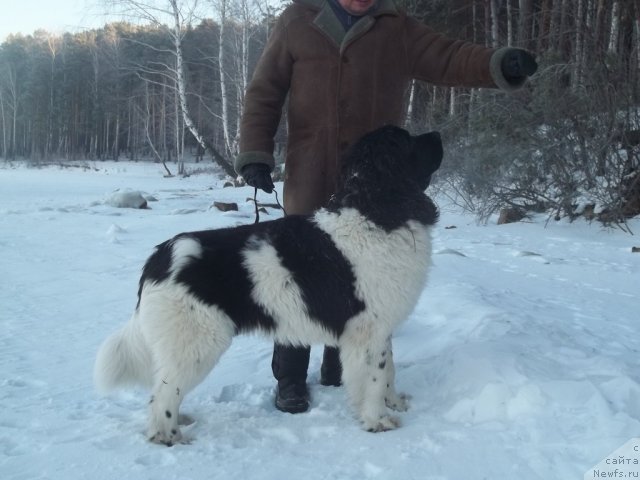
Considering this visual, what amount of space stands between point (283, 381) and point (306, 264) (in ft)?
2.90

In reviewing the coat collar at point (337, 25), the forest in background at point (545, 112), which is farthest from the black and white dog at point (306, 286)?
the forest in background at point (545, 112)

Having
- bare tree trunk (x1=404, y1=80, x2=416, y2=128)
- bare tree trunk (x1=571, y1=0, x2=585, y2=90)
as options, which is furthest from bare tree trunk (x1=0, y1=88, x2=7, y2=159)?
bare tree trunk (x1=571, y1=0, x2=585, y2=90)

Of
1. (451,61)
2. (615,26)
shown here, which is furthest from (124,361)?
(615,26)

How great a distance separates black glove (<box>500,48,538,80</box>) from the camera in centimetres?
300

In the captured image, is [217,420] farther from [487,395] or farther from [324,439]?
[487,395]

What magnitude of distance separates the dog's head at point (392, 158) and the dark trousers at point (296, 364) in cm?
115

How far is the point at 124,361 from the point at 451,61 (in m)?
2.60

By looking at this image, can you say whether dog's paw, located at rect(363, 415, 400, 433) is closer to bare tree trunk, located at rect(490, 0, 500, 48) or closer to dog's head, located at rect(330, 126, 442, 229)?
dog's head, located at rect(330, 126, 442, 229)

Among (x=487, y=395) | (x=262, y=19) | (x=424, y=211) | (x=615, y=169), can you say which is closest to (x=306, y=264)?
(x=424, y=211)

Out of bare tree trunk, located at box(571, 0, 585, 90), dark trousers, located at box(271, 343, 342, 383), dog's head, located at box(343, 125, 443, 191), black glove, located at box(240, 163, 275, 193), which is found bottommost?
dark trousers, located at box(271, 343, 342, 383)

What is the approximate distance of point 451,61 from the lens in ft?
10.7

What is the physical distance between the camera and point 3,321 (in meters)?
4.79

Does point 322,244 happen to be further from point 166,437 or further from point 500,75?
point 500,75

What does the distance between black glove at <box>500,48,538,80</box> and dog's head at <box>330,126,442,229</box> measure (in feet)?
1.86
